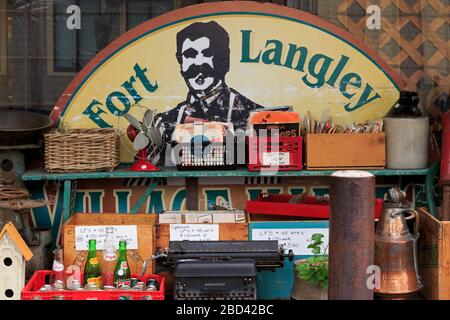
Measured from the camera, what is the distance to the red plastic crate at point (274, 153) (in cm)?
621

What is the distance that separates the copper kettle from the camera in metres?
5.16

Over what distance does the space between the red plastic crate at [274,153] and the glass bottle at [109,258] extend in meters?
1.17

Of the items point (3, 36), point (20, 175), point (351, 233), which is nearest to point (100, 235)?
point (20, 175)

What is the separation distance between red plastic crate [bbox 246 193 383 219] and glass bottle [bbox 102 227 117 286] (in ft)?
3.49

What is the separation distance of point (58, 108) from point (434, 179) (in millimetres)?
3014

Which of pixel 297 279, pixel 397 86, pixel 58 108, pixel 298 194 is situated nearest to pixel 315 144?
pixel 298 194

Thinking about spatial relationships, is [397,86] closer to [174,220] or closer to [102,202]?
[174,220]

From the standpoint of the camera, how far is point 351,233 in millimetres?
3703

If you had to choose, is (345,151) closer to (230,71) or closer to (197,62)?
(230,71)

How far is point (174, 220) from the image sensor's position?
6.20 metres

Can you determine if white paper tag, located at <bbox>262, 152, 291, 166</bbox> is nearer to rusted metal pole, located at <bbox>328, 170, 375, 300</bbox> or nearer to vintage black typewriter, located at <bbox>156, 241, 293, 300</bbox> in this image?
vintage black typewriter, located at <bbox>156, 241, 293, 300</bbox>

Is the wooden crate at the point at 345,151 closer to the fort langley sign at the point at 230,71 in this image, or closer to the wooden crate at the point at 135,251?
the fort langley sign at the point at 230,71

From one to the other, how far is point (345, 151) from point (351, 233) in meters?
2.60

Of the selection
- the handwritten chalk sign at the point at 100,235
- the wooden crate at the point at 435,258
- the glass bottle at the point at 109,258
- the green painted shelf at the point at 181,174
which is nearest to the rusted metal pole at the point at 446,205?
the wooden crate at the point at 435,258
